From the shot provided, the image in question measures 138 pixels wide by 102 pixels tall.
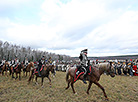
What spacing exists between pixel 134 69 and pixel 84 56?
47.2 ft

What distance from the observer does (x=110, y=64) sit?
591cm

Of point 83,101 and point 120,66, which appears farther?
point 120,66

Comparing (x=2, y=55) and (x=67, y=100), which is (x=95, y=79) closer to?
(x=67, y=100)

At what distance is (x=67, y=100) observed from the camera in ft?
17.8

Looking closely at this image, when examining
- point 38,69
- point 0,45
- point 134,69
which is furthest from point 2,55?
point 134,69

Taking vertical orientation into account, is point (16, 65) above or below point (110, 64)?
below

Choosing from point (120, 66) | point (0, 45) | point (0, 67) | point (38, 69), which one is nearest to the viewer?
point (38, 69)

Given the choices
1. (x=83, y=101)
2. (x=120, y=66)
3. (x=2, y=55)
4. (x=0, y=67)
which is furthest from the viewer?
(x=2, y=55)

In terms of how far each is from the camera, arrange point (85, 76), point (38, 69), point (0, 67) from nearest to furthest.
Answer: point (85, 76)
point (38, 69)
point (0, 67)

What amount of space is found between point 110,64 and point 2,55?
44.4 m

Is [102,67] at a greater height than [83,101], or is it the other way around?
[102,67]

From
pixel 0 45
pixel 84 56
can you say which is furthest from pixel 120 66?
pixel 0 45

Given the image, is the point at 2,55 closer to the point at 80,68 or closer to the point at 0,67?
the point at 0,67

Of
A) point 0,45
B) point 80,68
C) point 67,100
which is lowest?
point 67,100
